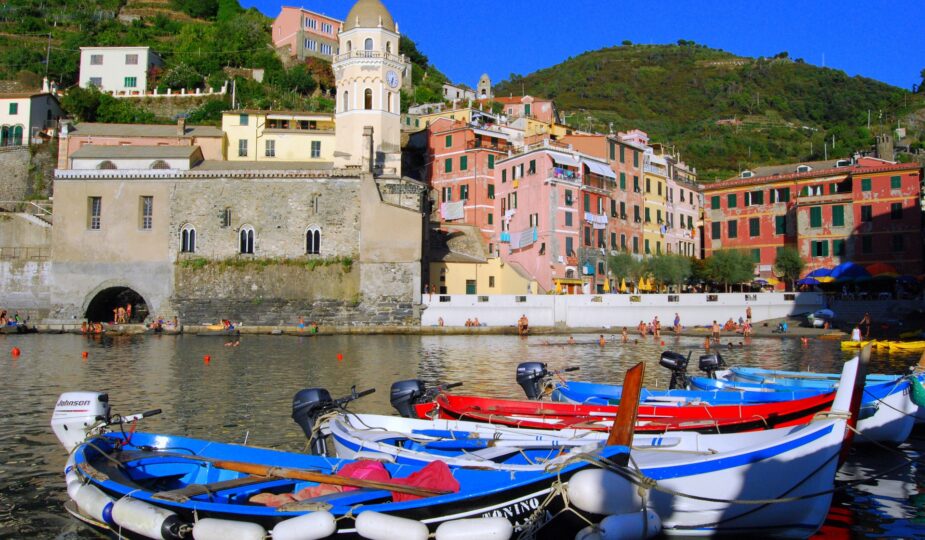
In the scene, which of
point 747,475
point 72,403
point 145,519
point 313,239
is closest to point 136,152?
point 313,239

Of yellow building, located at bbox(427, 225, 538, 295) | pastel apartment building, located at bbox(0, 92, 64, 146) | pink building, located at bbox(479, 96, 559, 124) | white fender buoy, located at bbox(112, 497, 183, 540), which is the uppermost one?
pink building, located at bbox(479, 96, 559, 124)

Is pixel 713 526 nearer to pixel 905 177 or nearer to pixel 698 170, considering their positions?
pixel 905 177

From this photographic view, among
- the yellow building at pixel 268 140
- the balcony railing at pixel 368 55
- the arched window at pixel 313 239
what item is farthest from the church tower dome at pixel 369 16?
the arched window at pixel 313 239

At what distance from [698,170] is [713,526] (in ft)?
288

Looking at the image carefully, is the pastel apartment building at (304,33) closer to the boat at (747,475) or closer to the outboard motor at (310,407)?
the outboard motor at (310,407)

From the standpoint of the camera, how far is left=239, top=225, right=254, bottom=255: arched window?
48625 mm

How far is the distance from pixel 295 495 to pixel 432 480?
5.45 ft

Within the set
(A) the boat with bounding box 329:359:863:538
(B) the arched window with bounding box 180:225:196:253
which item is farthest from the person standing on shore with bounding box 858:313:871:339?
(B) the arched window with bounding box 180:225:196:253

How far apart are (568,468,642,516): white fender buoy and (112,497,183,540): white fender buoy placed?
395 centimetres

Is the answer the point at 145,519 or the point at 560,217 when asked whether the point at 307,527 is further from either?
the point at 560,217

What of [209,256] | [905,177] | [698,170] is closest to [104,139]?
[209,256]

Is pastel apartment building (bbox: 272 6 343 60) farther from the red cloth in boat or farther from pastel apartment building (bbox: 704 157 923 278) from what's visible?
the red cloth in boat

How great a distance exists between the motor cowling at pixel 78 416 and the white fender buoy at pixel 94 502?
1.88 metres

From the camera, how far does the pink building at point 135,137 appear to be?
54.9 meters
